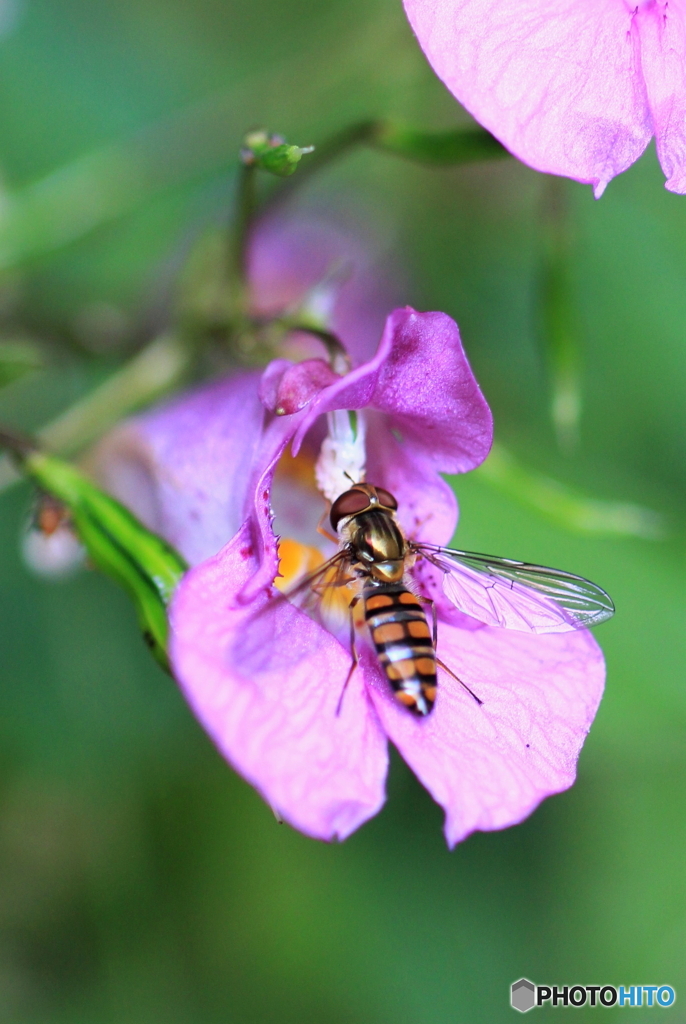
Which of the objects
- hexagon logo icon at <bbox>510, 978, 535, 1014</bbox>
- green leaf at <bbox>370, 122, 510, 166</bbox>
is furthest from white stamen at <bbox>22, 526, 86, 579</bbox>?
hexagon logo icon at <bbox>510, 978, 535, 1014</bbox>

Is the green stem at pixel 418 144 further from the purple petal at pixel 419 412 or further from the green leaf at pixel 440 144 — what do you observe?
the purple petal at pixel 419 412

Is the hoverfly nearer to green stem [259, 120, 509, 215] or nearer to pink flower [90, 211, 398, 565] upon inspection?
pink flower [90, 211, 398, 565]

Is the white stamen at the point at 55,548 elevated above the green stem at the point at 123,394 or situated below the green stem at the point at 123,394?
below

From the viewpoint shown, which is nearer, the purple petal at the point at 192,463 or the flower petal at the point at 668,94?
the flower petal at the point at 668,94

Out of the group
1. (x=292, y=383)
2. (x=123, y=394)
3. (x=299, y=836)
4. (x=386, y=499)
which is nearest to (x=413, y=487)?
(x=386, y=499)

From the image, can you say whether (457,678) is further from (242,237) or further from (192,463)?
(242,237)

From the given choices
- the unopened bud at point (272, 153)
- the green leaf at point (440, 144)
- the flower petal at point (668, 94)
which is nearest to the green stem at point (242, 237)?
the unopened bud at point (272, 153)

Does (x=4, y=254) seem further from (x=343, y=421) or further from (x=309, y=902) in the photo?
(x=309, y=902)

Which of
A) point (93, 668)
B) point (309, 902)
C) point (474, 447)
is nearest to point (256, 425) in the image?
point (474, 447)
